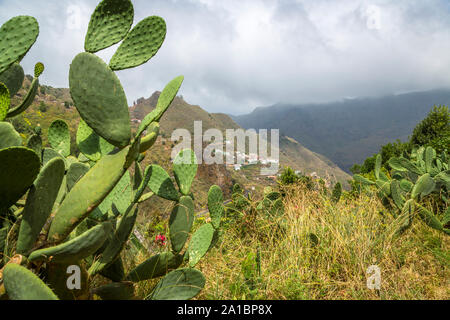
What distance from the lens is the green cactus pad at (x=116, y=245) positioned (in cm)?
115

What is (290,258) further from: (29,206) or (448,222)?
(448,222)

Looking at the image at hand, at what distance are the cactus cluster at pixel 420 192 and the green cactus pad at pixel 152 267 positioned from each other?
2.21 meters

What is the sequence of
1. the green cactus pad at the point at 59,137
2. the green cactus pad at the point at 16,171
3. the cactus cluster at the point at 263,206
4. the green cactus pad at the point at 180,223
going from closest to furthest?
the green cactus pad at the point at 16,171 < the green cactus pad at the point at 180,223 < the green cactus pad at the point at 59,137 < the cactus cluster at the point at 263,206

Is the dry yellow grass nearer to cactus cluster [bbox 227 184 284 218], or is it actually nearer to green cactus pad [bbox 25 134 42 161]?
cactus cluster [bbox 227 184 284 218]

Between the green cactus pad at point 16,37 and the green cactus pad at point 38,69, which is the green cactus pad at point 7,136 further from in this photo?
the green cactus pad at point 38,69

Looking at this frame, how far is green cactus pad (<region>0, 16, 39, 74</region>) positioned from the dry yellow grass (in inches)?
62.4

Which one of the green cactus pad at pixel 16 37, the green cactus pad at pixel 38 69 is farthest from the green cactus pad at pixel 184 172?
the green cactus pad at pixel 38 69

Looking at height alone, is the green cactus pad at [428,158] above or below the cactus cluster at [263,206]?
above

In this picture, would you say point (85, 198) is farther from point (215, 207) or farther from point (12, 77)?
point (12, 77)

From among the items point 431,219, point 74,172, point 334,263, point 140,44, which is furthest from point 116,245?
point 431,219

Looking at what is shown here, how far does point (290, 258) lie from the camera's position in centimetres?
192

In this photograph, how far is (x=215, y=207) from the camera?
1.58m

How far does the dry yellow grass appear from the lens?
163cm
